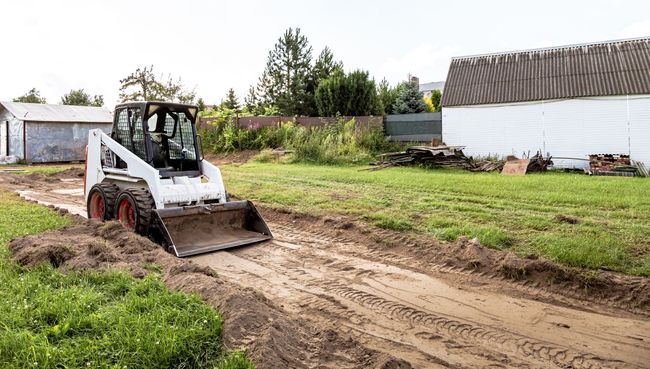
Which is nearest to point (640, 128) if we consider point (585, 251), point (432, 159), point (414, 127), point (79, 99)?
point (432, 159)

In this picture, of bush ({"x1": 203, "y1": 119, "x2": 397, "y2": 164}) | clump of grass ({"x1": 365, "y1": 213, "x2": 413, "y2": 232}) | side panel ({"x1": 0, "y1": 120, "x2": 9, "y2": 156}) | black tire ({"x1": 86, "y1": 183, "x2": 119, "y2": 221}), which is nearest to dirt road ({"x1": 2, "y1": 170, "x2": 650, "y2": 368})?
clump of grass ({"x1": 365, "y1": 213, "x2": 413, "y2": 232})

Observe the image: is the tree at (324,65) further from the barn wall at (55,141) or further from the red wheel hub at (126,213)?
the red wheel hub at (126,213)

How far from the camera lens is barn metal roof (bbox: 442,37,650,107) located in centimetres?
2028

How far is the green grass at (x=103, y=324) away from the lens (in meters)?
3.46

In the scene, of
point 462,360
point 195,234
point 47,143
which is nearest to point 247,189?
point 195,234

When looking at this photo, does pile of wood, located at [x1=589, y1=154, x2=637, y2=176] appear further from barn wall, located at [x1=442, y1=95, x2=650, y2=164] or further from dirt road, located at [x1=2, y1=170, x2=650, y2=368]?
dirt road, located at [x1=2, y1=170, x2=650, y2=368]

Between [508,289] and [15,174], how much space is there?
2084 cm

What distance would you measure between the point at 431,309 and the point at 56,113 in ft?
97.1

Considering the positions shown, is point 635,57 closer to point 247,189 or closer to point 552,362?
point 247,189

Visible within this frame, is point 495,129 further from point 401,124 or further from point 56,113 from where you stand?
point 56,113

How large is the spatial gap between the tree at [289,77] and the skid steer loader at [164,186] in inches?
1210

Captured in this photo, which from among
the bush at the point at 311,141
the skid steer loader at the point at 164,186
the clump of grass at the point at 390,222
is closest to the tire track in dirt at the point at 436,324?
the skid steer loader at the point at 164,186

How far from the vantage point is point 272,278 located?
20.9ft

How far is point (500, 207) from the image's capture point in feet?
32.1
